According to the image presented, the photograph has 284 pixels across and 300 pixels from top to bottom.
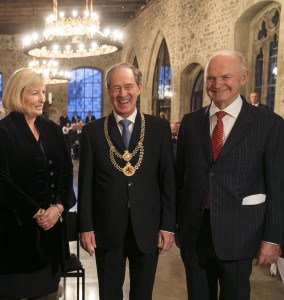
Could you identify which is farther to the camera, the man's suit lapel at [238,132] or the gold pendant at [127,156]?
the gold pendant at [127,156]

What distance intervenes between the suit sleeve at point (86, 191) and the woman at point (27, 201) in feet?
0.56

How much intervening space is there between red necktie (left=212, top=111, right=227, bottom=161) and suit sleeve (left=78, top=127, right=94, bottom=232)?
658 mm

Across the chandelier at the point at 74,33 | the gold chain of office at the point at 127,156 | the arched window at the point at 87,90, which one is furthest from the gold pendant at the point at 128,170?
the arched window at the point at 87,90

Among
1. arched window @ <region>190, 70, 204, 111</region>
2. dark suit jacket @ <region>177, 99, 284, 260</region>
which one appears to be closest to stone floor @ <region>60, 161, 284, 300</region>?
dark suit jacket @ <region>177, 99, 284, 260</region>

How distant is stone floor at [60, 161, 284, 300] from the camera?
3193 millimetres

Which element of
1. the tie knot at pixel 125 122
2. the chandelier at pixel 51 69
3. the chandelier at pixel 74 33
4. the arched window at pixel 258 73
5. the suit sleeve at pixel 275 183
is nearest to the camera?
the suit sleeve at pixel 275 183

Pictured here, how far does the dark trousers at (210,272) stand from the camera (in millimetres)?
1968

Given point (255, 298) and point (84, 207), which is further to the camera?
point (255, 298)

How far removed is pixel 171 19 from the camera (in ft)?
36.3

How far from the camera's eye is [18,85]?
206cm

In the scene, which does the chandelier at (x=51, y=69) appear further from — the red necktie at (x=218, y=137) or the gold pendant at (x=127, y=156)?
the red necktie at (x=218, y=137)

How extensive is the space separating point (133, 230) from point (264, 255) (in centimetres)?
68

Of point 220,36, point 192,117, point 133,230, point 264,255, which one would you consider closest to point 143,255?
point 133,230

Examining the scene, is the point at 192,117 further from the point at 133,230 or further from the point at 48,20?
the point at 48,20
